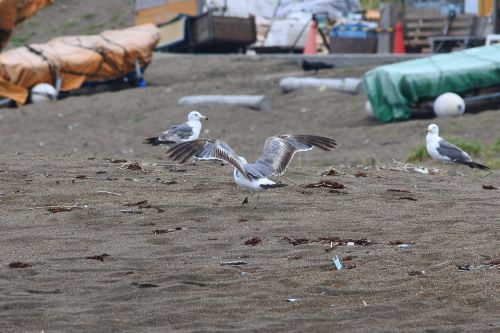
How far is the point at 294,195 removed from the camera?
31.9 ft

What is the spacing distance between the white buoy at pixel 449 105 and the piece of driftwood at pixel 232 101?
138 inches

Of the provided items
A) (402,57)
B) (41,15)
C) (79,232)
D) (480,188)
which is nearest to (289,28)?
(402,57)

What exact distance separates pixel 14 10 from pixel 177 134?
22.1 ft

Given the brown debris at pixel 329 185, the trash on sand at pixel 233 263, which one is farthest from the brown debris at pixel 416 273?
the brown debris at pixel 329 185

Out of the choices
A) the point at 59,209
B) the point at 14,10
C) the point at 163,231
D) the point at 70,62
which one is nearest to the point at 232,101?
the point at 14,10

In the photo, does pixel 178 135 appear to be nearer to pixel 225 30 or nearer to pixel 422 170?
pixel 422 170

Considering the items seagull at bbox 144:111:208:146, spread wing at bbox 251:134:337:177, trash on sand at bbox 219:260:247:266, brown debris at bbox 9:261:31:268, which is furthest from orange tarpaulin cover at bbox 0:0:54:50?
trash on sand at bbox 219:260:247:266

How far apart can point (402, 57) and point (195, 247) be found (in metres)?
17.6

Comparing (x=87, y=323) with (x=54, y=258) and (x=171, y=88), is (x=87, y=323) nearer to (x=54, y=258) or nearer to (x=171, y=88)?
(x=54, y=258)

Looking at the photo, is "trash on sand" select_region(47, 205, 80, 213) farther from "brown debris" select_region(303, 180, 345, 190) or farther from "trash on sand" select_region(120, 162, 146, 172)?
"brown debris" select_region(303, 180, 345, 190)

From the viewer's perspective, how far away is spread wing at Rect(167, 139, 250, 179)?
29.3 ft

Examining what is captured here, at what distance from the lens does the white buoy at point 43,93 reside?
2375 centimetres

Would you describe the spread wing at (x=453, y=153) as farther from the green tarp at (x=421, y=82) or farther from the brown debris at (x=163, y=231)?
the green tarp at (x=421, y=82)

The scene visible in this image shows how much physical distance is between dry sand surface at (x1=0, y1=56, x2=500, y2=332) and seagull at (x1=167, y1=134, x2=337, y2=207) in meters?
0.24
